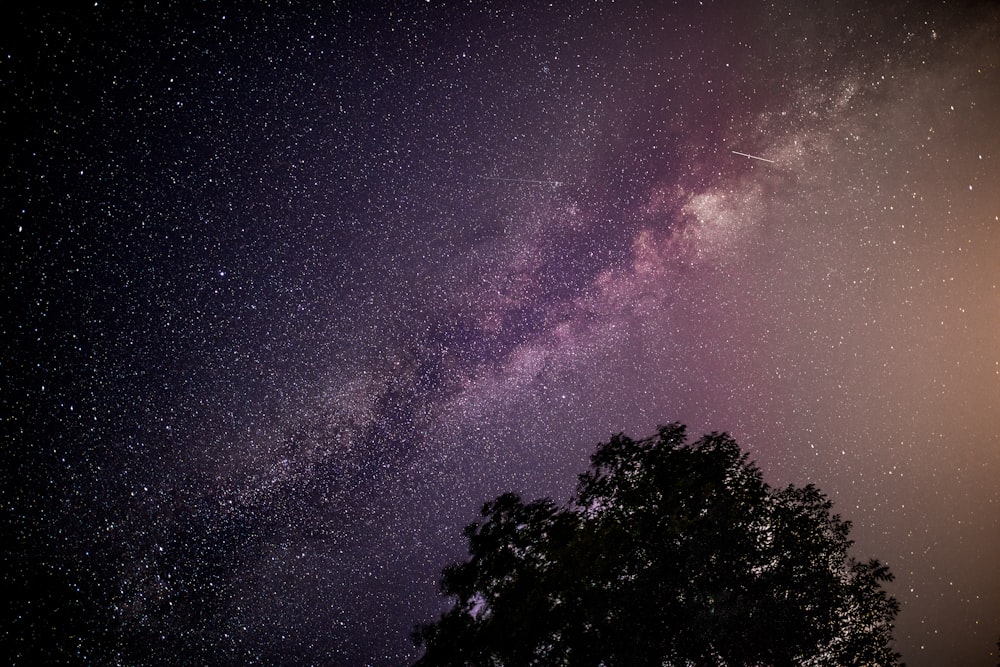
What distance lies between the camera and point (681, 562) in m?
10.3

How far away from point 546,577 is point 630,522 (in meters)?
2.42

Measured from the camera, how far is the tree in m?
9.71

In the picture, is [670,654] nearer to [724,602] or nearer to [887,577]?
[724,602]

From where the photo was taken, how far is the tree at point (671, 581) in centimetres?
971

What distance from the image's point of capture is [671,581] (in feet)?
33.3

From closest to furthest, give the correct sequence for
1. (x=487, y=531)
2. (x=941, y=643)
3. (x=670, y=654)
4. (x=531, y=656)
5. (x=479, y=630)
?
1. (x=670, y=654)
2. (x=531, y=656)
3. (x=479, y=630)
4. (x=487, y=531)
5. (x=941, y=643)

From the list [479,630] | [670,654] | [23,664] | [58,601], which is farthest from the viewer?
[58,601]

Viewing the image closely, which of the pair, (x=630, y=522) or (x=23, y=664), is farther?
(x=23, y=664)

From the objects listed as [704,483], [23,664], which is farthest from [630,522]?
[23,664]

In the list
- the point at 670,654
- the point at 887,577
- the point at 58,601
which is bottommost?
the point at 887,577

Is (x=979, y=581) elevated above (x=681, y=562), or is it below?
below

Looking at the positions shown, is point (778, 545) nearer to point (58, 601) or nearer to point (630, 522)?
point (630, 522)

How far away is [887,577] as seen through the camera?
34.1ft

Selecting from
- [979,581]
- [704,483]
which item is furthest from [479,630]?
[979,581]
